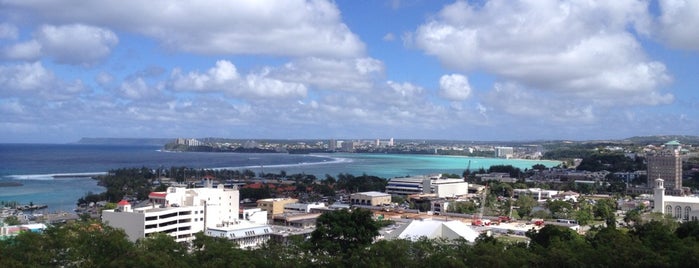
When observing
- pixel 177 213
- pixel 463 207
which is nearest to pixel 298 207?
pixel 463 207

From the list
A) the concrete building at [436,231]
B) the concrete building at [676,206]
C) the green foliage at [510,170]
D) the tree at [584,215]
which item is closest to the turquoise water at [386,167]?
the green foliage at [510,170]

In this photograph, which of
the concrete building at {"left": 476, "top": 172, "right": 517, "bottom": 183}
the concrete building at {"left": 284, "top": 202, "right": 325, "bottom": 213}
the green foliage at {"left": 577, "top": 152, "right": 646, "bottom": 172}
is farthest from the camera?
the green foliage at {"left": 577, "top": 152, "right": 646, "bottom": 172}

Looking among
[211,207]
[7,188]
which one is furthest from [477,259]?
[7,188]

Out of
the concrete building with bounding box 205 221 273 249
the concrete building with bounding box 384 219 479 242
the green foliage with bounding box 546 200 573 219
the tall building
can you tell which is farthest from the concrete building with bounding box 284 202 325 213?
the tall building

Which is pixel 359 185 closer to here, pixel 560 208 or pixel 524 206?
pixel 524 206

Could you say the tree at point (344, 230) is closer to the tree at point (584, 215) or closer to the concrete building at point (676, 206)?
the tree at point (584, 215)

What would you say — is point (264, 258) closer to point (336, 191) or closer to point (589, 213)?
point (589, 213)

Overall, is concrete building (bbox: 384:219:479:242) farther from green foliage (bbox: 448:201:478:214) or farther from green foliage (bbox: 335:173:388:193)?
green foliage (bbox: 335:173:388:193)

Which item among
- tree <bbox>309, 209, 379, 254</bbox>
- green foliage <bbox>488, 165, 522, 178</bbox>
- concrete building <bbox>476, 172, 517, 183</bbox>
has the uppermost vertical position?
tree <bbox>309, 209, 379, 254</bbox>
